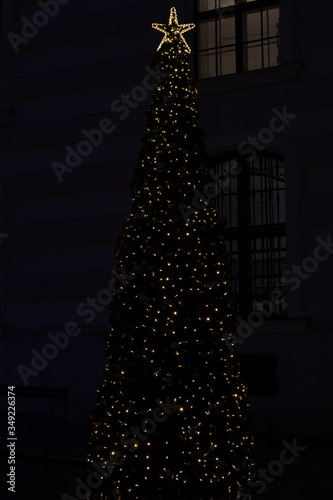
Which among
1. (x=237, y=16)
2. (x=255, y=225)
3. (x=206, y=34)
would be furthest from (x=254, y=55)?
(x=255, y=225)

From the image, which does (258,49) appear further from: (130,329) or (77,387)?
(130,329)

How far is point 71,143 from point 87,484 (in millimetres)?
6497

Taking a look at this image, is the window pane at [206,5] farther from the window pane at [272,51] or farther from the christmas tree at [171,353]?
the christmas tree at [171,353]

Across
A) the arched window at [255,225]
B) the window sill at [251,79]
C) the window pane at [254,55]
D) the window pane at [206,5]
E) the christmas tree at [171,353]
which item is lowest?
the christmas tree at [171,353]

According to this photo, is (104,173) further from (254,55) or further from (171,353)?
(171,353)

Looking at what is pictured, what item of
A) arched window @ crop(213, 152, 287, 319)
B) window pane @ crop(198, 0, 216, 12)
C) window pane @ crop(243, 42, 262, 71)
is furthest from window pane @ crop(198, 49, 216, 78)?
arched window @ crop(213, 152, 287, 319)

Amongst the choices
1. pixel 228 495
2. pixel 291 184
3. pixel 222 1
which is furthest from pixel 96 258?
pixel 228 495

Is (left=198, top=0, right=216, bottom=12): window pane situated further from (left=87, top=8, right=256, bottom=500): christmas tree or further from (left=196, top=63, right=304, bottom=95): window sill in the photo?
(left=87, top=8, right=256, bottom=500): christmas tree

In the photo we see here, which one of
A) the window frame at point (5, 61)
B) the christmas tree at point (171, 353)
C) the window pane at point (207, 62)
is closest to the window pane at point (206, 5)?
the window pane at point (207, 62)

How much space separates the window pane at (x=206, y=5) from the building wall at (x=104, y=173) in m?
0.33

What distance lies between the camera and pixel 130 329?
19.0ft

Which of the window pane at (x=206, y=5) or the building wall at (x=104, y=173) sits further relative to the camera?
the window pane at (x=206, y=5)

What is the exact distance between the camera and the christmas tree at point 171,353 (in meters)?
5.55

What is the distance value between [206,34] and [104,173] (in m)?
2.88
